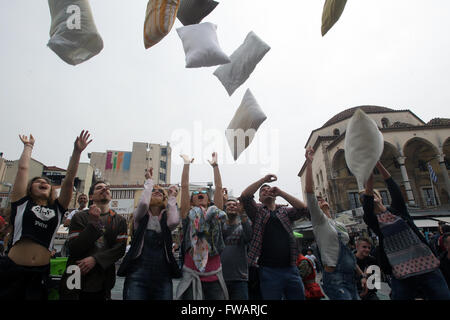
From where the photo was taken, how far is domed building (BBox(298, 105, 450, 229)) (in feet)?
72.1

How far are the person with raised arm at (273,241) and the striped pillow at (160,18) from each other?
2004 millimetres

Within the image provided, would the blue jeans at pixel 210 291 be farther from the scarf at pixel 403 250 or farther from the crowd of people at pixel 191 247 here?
the scarf at pixel 403 250

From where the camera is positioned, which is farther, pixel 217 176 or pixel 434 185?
pixel 434 185

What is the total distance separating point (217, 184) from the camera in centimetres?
308

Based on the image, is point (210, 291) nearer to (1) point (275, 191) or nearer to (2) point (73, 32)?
(1) point (275, 191)

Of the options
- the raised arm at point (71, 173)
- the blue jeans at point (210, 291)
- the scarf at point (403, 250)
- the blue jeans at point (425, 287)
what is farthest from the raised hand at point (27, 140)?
the blue jeans at point (425, 287)

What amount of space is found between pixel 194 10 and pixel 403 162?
2435cm

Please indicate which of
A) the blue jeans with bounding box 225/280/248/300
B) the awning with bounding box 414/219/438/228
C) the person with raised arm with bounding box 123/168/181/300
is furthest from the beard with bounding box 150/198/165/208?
the awning with bounding box 414/219/438/228

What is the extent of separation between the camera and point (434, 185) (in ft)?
75.7

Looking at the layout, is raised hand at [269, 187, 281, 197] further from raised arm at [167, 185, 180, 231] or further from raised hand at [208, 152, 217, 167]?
raised arm at [167, 185, 180, 231]

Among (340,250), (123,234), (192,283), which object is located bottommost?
(192,283)

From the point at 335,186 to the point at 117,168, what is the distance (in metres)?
37.3
